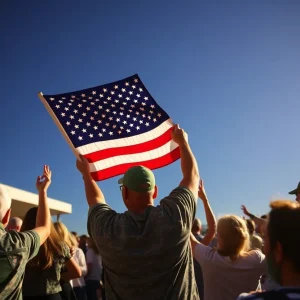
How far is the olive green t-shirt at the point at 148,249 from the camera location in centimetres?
228

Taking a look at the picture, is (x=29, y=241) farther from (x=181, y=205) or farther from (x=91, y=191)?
(x=181, y=205)

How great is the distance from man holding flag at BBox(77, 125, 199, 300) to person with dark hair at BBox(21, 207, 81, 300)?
1529 mm

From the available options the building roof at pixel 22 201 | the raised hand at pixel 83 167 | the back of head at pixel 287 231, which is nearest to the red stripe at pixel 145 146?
the raised hand at pixel 83 167

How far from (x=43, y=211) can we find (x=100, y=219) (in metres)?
0.97

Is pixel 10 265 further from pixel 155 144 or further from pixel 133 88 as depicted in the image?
pixel 133 88

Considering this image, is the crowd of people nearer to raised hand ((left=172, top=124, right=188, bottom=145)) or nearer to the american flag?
raised hand ((left=172, top=124, right=188, bottom=145))

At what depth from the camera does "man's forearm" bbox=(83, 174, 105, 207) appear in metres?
2.62

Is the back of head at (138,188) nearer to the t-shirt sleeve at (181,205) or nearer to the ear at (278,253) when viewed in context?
the t-shirt sleeve at (181,205)

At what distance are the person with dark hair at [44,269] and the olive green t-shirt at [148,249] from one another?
159 centimetres

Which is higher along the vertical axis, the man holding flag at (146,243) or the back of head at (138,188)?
the back of head at (138,188)

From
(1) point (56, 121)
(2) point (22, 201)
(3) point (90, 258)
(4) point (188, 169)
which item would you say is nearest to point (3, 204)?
(1) point (56, 121)

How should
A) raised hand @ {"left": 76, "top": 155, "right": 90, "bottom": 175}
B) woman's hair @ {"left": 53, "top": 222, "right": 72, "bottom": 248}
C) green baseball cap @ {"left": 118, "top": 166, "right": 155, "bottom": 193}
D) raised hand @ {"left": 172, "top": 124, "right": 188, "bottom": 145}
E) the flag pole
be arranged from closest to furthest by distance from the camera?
green baseball cap @ {"left": 118, "top": 166, "right": 155, "bottom": 193}, raised hand @ {"left": 76, "top": 155, "right": 90, "bottom": 175}, raised hand @ {"left": 172, "top": 124, "right": 188, "bottom": 145}, the flag pole, woman's hair @ {"left": 53, "top": 222, "right": 72, "bottom": 248}

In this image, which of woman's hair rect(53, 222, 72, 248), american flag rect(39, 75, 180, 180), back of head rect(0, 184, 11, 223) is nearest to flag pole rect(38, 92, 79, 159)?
american flag rect(39, 75, 180, 180)

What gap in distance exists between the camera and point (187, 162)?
9.02 ft
